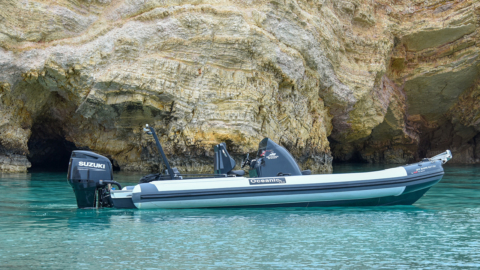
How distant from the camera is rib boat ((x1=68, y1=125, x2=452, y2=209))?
695cm

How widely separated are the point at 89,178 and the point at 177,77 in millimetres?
8598

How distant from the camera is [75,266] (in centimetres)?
396

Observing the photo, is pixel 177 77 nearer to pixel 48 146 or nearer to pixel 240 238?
pixel 48 146

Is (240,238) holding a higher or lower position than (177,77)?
lower

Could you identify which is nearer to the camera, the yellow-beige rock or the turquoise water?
the turquoise water

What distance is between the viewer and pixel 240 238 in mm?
5125

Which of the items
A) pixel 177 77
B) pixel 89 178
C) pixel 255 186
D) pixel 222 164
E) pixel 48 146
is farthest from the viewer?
pixel 48 146

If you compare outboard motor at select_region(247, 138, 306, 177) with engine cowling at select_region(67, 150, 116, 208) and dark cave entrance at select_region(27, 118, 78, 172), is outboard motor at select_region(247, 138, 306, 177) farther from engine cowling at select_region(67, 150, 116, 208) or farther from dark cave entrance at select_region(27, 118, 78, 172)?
dark cave entrance at select_region(27, 118, 78, 172)

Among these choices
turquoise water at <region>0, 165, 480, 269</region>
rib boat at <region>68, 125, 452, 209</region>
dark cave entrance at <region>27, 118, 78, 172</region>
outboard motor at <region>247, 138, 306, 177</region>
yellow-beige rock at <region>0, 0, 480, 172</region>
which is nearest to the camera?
turquoise water at <region>0, 165, 480, 269</region>

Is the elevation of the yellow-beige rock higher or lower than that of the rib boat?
higher

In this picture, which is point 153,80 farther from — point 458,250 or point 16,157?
point 458,250

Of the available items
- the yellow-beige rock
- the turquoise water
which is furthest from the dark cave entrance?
the turquoise water

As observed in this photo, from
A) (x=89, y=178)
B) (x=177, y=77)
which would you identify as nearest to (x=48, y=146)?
(x=177, y=77)

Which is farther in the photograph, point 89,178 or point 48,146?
point 48,146
